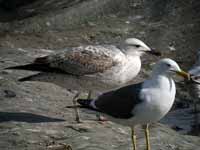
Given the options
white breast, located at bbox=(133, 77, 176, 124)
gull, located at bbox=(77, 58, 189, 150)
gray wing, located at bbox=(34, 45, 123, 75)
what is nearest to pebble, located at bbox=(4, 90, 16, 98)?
gray wing, located at bbox=(34, 45, 123, 75)

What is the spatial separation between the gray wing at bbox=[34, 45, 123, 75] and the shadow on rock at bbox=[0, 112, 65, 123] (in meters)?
0.69

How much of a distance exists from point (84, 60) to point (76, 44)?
14.4 ft

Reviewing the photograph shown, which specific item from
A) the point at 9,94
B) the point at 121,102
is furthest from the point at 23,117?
the point at 121,102

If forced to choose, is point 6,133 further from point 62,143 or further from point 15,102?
point 15,102

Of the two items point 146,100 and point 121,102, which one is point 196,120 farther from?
point 146,100

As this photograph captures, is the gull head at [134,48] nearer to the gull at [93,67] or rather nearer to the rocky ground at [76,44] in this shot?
the gull at [93,67]

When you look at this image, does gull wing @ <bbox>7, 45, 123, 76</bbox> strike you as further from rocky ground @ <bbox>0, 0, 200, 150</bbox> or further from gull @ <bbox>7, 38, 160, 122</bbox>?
rocky ground @ <bbox>0, 0, 200, 150</bbox>

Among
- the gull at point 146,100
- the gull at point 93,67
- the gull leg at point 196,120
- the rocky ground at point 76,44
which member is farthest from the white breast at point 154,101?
the gull leg at point 196,120

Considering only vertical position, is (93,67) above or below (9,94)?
above

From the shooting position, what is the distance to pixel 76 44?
12.6m

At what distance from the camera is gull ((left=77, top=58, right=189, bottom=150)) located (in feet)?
21.7

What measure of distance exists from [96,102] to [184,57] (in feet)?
16.1

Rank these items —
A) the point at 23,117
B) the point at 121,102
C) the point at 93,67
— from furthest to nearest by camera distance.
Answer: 1. the point at 93,67
2. the point at 23,117
3. the point at 121,102

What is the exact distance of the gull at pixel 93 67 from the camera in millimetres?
8094
